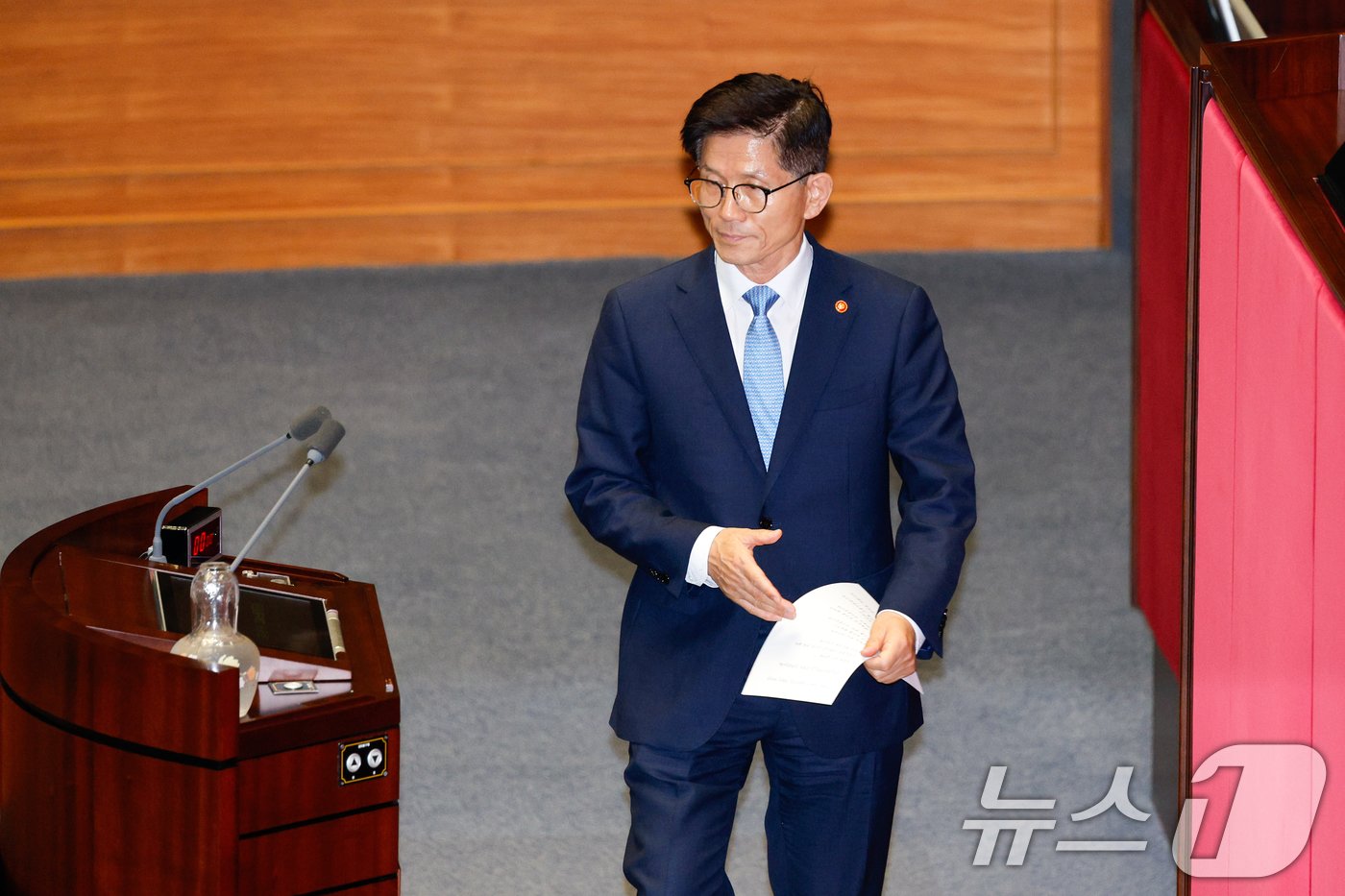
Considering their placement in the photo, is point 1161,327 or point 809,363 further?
point 1161,327

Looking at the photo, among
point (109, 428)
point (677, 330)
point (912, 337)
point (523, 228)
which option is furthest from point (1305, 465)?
point (523, 228)

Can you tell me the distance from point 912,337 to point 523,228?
19.5 ft

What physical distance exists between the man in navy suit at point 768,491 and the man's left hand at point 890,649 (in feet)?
0.20

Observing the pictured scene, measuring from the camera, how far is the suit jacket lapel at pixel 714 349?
2633 millimetres

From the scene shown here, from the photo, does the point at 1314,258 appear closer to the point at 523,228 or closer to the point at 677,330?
the point at 677,330

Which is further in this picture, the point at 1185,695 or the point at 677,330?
the point at 1185,695

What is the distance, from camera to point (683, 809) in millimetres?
2662

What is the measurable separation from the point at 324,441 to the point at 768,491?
0.88 metres

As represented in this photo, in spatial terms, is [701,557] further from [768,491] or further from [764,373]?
[764,373]

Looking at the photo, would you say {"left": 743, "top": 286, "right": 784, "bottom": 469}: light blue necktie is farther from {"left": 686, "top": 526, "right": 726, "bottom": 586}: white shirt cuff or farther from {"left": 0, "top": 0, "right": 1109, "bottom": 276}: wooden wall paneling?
{"left": 0, "top": 0, "right": 1109, "bottom": 276}: wooden wall paneling

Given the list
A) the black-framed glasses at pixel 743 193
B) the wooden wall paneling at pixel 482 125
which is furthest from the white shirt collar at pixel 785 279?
the wooden wall paneling at pixel 482 125

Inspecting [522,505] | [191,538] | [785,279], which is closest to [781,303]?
[785,279]

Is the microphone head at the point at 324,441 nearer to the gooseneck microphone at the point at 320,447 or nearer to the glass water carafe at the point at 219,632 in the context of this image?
the gooseneck microphone at the point at 320,447

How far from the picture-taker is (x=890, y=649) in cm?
248
